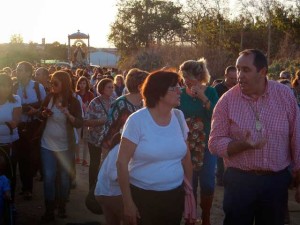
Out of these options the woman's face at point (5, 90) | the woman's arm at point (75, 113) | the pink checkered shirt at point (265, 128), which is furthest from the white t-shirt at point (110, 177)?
the woman's face at point (5, 90)

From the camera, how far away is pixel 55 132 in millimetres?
7156

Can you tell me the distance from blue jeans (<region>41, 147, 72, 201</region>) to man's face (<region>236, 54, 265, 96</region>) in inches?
130

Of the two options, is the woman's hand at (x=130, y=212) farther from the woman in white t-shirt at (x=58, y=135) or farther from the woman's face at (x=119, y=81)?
the woman's face at (x=119, y=81)

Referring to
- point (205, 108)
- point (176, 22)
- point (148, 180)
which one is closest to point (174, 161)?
point (148, 180)

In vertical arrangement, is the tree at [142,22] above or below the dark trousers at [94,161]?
above

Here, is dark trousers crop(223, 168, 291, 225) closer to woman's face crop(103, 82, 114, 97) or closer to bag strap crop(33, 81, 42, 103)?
woman's face crop(103, 82, 114, 97)

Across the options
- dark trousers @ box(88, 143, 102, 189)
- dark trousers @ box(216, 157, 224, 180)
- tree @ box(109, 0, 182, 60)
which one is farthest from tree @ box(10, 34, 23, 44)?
dark trousers @ box(88, 143, 102, 189)

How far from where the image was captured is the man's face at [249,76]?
14.9ft

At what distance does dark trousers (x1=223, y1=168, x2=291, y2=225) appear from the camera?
4543 mm

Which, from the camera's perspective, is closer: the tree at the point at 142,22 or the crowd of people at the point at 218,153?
the crowd of people at the point at 218,153

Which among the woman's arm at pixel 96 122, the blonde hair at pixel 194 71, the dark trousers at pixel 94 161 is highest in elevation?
the blonde hair at pixel 194 71

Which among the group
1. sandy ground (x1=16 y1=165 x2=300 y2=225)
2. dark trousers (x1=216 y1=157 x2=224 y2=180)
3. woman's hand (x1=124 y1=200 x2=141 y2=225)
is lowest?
sandy ground (x1=16 y1=165 x2=300 y2=225)

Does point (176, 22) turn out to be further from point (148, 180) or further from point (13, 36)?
point (148, 180)

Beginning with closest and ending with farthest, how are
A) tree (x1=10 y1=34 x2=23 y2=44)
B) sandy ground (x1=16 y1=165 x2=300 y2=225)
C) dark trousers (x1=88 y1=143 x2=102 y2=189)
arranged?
sandy ground (x1=16 y1=165 x2=300 y2=225) < dark trousers (x1=88 y1=143 x2=102 y2=189) < tree (x1=10 y1=34 x2=23 y2=44)
